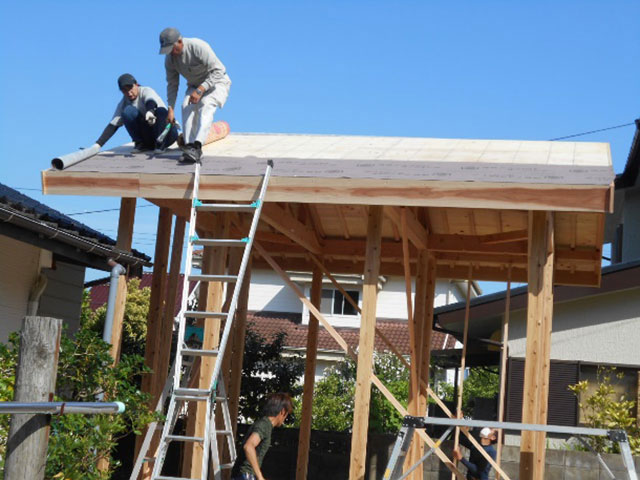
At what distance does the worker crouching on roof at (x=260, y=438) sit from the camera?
7.82 meters

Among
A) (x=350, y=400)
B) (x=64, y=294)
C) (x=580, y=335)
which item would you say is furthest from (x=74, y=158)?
(x=350, y=400)

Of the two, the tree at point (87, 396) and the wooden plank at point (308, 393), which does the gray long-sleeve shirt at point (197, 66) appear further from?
the wooden plank at point (308, 393)

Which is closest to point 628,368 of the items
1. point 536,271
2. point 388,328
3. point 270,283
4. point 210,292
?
point 536,271

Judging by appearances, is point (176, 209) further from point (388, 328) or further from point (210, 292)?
point (388, 328)

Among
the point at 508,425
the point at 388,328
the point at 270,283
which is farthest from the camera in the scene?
the point at 270,283

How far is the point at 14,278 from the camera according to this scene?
913 centimetres

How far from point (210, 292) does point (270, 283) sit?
27.4 meters

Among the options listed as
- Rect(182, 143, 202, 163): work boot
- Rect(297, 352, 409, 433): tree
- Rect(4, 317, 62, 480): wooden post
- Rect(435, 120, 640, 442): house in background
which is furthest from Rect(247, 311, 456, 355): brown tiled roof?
Rect(4, 317, 62, 480): wooden post

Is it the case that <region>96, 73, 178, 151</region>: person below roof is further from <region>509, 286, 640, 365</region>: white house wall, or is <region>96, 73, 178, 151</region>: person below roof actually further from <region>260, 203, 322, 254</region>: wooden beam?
<region>509, 286, 640, 365</region>: white house wall

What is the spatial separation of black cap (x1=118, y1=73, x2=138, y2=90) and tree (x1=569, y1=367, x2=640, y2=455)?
7859 millimetres

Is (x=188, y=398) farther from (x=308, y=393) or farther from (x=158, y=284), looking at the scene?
(x=308, y=393)

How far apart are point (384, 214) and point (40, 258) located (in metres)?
3.39

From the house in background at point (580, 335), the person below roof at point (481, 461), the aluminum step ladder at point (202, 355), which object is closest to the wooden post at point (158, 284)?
the aluminum step ladder at point (202, 355)

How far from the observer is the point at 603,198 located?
7.89 m
